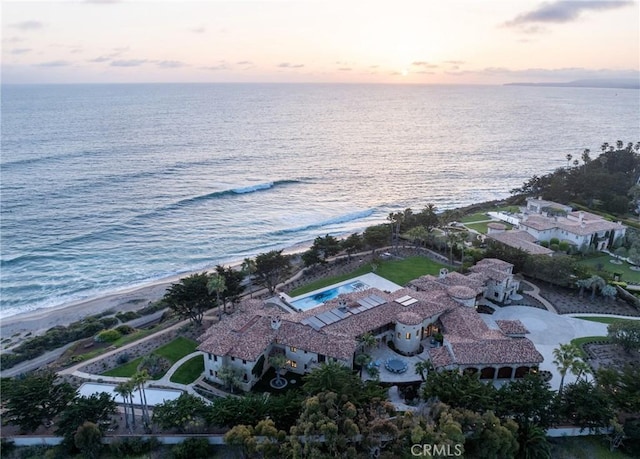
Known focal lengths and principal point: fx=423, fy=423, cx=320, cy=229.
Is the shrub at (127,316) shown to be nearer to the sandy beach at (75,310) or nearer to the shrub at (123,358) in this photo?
the sandy beach at (75,310)

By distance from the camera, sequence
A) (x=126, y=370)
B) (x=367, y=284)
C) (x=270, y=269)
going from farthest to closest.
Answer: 1. (x=367, y=284)
2. (x=270, y=269)
3. (x=126, y=370)

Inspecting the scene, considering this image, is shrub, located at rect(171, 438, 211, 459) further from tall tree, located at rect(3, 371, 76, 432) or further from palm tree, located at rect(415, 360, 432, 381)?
palm tree, located at rect(415, 360, 432, 381)

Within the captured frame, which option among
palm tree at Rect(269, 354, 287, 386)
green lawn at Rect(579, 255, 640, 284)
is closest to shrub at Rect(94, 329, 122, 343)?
palm tree at Rect(269, 354, 287, 386)

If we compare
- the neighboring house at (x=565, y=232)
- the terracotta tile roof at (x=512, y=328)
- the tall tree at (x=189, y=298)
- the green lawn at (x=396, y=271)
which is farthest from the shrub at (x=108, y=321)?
the neighboring house at (x=565, y=232)

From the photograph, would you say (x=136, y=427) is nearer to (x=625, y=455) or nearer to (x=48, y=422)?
(x=48, y=422)

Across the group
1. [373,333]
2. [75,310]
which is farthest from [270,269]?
[75,310]

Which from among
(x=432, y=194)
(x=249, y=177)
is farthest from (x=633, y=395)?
(x=249, y=177)

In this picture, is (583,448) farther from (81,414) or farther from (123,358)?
(123,358)
